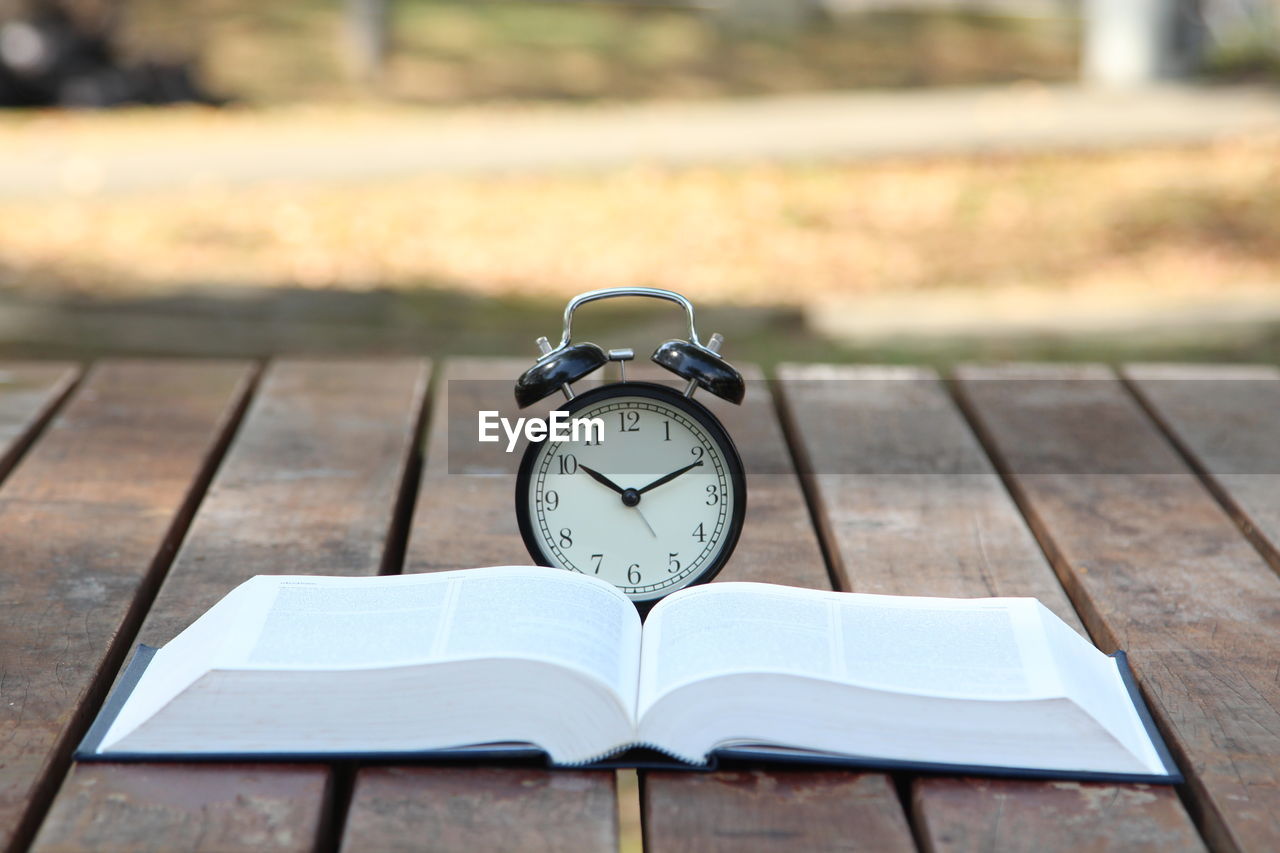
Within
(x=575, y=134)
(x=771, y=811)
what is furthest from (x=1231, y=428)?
(x=575, y=134)

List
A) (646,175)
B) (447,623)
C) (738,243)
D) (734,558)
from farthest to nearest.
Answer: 1. (646,175)
2. (738,243)
3. (734,558)
4. (447,623)

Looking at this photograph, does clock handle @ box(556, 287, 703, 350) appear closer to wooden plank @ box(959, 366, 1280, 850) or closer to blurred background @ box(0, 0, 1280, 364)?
wooden plank @ box(959, 366, 1280, 850)

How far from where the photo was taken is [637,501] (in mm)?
1439

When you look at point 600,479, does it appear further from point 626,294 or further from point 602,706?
point 602,706

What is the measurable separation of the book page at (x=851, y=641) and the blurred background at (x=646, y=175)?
302cm

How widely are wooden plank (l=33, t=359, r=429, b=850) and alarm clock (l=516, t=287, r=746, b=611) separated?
0.26 meters

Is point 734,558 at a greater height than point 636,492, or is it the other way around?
point 636,492

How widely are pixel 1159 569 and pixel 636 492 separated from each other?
62cm

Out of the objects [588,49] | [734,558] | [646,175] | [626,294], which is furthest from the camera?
[588,49]

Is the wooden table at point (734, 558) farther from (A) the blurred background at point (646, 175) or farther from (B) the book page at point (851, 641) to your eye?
(A) the blurred background at point (646, 175)

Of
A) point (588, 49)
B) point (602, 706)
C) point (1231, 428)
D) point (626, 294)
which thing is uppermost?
point (626, 294)

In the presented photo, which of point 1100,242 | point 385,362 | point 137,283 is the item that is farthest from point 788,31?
point 385,362

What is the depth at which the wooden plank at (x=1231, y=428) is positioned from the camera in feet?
6.02

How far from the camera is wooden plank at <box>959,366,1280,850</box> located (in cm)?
123
